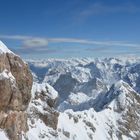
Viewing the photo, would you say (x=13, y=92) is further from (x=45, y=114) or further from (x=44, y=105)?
(x=45, y=114)

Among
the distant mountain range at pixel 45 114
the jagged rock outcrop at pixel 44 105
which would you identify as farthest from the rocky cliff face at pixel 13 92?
the jagged rock outcrop at pixel 44 105

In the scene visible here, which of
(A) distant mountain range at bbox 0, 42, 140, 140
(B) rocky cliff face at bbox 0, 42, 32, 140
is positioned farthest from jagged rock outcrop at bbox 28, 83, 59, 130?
(B) rocky cliff face at bbox 0, 42, 32, 140

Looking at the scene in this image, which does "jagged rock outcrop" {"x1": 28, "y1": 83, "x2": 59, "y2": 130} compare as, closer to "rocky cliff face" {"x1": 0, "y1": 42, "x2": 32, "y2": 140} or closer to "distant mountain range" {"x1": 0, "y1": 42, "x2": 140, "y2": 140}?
"distant mountain range" {"x1": 0, "y1": 42, "x2": 140, "y2": 140}

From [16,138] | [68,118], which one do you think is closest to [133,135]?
[68,118]

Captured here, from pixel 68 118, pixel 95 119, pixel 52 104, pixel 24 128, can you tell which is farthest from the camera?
pixel 95 119

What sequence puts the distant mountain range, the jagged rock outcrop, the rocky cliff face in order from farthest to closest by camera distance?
1. the jagged rock outcrop
2. the distant mountain range
3. the rocky cliff face

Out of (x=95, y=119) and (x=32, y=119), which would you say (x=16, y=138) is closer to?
(x=32, y=119)

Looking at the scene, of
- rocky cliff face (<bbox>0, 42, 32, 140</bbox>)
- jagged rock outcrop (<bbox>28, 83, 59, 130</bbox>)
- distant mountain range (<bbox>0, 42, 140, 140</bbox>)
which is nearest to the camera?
rocky cliff face (<bbox>0, 42, 32, 140</bbox>)

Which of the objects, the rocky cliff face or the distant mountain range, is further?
the distant mountain range
